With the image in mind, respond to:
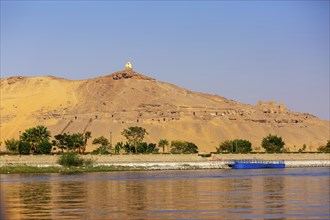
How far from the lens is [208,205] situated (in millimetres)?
36656

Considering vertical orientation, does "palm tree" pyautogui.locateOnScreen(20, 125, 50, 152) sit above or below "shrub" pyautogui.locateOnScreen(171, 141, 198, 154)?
above

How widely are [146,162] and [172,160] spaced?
5559 millimetres

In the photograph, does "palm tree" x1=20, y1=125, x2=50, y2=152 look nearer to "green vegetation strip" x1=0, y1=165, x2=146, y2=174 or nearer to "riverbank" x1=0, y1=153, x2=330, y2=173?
"riverbank" x1=0, y1=153, x2=330, y2=173

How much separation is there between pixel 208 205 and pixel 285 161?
88156mm

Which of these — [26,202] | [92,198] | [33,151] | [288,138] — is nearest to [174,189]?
[92,198]

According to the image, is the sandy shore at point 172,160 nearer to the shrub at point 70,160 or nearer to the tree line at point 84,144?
the shrub at point 70,160

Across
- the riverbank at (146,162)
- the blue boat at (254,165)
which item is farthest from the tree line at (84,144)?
the blue boat at (254,165)

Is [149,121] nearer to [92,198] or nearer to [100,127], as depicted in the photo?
[100,127]

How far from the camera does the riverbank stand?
9775 cm

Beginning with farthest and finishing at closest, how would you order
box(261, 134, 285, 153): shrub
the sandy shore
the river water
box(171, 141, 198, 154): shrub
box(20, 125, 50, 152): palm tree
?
box(261, 134, 285, 153): shrub
box(171, 141, 198, 154): shrub
box(20, 125, 50, 152): palm tree
the sandy shore
the river water

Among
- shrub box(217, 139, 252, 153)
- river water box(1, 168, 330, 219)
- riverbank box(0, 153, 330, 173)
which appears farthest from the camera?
shrub box(217, 139, 252, 153)

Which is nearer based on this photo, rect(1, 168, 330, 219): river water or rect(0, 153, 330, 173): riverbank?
rect(1, 168, 330, 219): river water

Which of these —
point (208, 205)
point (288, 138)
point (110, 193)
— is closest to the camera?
point (208, 205)

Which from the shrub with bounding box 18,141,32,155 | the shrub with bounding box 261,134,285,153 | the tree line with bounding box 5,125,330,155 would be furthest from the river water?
the shrub with bounding box 261,134,285,153
